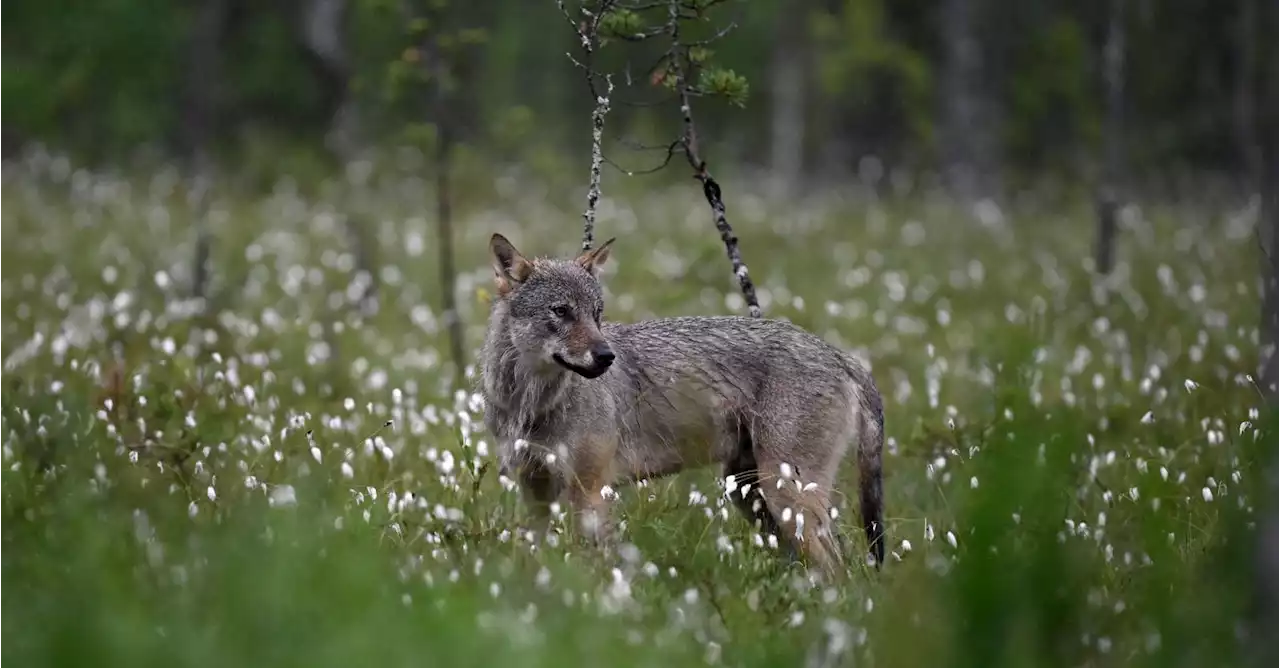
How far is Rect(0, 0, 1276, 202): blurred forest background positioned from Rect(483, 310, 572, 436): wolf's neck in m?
4.12

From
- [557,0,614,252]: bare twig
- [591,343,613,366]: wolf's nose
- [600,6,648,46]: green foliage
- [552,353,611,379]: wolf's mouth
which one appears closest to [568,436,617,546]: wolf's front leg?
[552,353,611,379]: wolf's mouth

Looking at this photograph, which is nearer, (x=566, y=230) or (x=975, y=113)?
(x=566, y=230)

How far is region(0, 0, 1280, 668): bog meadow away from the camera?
4516 mm

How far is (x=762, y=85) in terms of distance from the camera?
34375 mm

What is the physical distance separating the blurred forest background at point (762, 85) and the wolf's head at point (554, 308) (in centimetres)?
383

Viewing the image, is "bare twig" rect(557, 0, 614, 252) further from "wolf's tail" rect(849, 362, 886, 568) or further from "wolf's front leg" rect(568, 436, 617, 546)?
"wolf's tail" rect(849, 362, 886, 568)

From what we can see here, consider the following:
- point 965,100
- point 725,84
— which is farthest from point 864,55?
point 725,84

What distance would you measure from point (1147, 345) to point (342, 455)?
7.96m

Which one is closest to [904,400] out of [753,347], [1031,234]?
[753,347]

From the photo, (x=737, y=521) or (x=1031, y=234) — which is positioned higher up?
(x=737, y=521)

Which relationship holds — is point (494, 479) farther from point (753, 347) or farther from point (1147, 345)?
point (1147, 345)

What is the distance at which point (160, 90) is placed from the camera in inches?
987

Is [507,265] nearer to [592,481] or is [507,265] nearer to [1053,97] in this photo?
[592,481]

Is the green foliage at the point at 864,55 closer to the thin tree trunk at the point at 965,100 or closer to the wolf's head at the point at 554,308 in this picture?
the thin tree trunk at the point at 965,100
